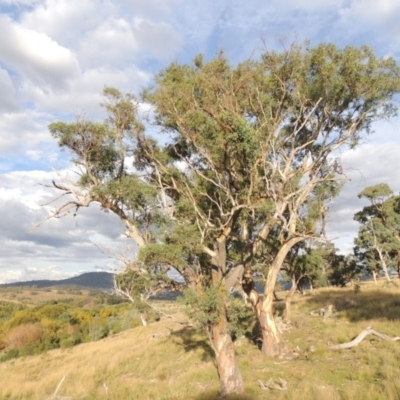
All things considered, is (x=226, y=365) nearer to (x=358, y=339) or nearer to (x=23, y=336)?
(x=358, y=339)

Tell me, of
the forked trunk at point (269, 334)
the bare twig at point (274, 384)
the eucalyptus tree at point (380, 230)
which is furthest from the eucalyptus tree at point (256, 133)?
the eucalyptus tree at point (380, 230)

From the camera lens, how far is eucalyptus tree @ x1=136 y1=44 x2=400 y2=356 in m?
15.6

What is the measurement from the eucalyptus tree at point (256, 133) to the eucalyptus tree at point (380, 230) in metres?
27.6

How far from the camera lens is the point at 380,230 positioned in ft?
142

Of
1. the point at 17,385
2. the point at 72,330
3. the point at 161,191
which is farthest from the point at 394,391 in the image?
the point at 72,330

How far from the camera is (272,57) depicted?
Result: 699 inches

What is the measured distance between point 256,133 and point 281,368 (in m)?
9.59

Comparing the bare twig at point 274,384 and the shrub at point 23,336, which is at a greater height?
the shrub at point 23,336

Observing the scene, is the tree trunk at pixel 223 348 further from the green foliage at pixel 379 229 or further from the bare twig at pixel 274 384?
the green foliage at pixel 379 229

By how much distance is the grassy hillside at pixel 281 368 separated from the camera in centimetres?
1167

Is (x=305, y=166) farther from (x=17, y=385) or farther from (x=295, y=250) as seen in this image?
(x=17, y=385)

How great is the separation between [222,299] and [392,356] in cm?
628

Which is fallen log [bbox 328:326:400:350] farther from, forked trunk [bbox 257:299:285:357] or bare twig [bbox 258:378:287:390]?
bare twig [bbox 258:378:287:390]

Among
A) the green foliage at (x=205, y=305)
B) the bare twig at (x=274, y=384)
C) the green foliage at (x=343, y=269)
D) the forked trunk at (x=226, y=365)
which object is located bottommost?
the bare twig at (x=274, y=384)
